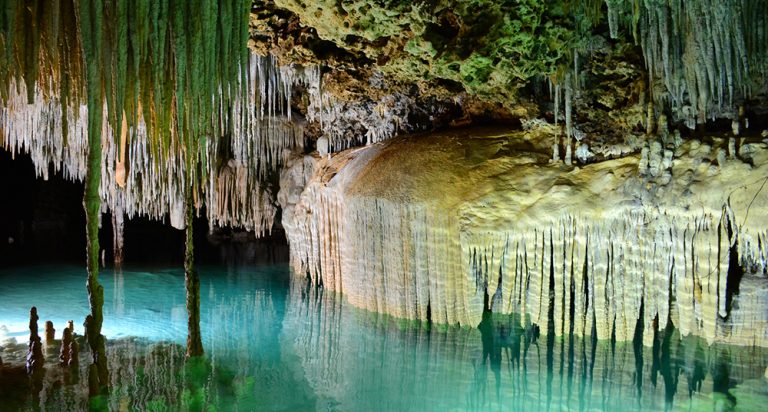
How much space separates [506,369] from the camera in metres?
6.60

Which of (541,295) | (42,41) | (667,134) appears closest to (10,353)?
(42,41)

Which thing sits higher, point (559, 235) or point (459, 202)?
point (459, 202)

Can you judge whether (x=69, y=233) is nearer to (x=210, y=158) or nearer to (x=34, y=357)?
(x=210, y=158)

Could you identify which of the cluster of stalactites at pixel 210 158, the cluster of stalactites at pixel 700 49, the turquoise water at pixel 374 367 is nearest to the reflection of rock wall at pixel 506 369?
the turquoise water at pixel 374 367

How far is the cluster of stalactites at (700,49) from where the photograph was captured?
231 inches

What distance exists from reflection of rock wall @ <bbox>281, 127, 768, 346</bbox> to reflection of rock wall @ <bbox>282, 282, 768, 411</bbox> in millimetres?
339

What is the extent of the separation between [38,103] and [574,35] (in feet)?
29.1

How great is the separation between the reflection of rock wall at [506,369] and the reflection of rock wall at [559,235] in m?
0.34

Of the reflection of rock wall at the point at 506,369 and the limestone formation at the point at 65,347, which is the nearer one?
the reflection of rock wall at the point at 506,369

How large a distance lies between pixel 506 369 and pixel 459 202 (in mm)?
2408

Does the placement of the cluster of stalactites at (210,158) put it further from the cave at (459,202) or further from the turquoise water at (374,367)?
the turquoise water at (374,367)

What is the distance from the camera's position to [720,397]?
5566 mm

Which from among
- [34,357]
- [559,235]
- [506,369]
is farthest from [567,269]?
[34,357]

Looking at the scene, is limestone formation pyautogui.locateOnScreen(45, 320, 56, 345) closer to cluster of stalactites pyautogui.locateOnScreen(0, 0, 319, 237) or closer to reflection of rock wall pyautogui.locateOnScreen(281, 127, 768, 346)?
cluster of stalactites pyautogui.locateOnScreen(0, 0, 319, 237)
